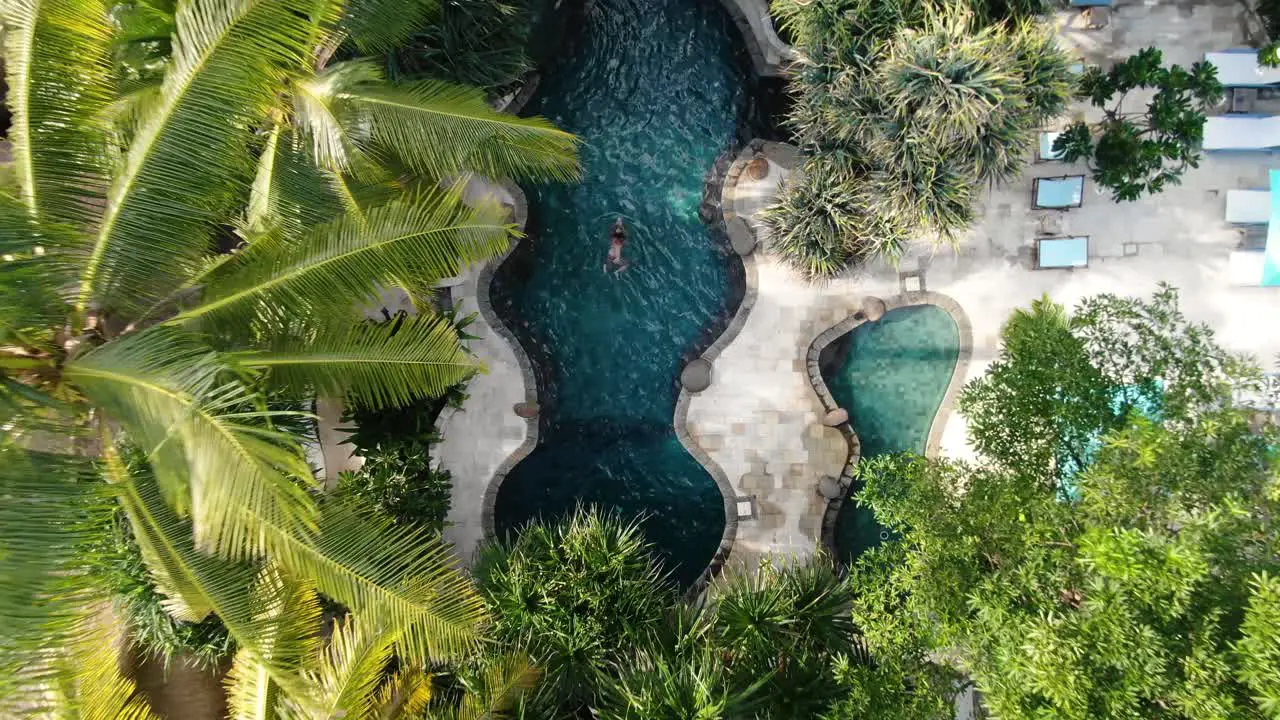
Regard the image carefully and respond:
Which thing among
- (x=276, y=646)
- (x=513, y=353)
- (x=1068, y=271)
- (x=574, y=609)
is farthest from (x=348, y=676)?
(x=1068, y=271)

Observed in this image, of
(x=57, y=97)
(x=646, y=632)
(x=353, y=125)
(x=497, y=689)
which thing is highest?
(x=353, y=125)

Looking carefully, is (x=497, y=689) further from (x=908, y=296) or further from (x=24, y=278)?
(x=908, y=296)

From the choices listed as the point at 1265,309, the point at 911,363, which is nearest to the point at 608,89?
the point at 911,363

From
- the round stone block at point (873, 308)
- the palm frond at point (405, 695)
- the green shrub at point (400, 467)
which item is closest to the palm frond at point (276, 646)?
the palm frond at point (405, 695)

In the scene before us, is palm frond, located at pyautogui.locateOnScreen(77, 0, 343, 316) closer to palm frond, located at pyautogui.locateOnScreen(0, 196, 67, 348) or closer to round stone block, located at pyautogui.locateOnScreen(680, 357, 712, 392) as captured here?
palm frond, located at pyautogui.locateOnScreen(0, 196, 67, 348)

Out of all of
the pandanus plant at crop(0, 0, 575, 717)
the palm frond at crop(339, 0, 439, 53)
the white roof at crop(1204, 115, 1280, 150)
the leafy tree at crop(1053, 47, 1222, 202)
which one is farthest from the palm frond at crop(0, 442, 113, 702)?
the white roof at crop(1204, 115, 1280, 150)

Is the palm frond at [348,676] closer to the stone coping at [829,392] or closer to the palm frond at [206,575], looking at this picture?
the palm frond at [206,575]
